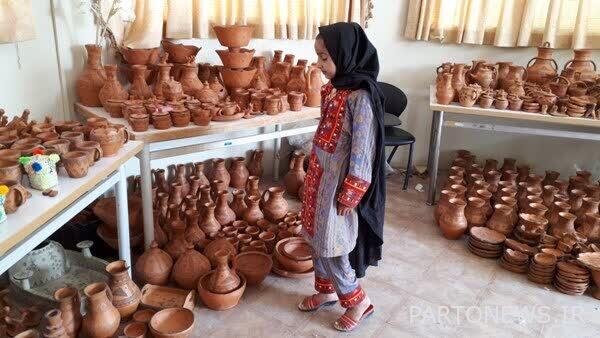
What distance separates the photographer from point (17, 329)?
2.11 metres

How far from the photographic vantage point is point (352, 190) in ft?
6.82

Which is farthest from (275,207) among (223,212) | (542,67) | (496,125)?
(542,67)

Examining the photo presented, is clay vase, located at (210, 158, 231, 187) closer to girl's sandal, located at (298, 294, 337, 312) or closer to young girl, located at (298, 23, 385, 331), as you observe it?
girl's sandal, located at (298, 294, 337, 312)

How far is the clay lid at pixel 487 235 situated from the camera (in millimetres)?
3237

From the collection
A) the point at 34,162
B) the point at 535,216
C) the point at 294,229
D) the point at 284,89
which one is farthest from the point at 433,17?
the point at 34,162

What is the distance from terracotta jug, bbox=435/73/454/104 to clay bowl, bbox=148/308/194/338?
8.18 feet

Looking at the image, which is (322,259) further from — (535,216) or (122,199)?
(535,216)

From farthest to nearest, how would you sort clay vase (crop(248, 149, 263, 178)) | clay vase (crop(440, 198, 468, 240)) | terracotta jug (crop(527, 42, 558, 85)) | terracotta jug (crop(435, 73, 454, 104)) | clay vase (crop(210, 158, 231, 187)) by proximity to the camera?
clay vase (crop(248, 149, 263, 178)), terracotta jug (crop(527, 42, 558, 85)), clay vase (crop(210, 158, 231, 187)), terracotta jug (crop(435, 73, 454, 104)), clay vase (crop(440, 198, 468, 240))

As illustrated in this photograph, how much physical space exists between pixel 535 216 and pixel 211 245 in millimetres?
2307

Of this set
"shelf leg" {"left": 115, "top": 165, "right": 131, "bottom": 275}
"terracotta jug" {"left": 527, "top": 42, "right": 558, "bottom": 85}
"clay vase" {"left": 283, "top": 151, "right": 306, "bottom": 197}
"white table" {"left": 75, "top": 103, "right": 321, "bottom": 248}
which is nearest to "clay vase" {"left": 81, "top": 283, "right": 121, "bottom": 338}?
"shelf leg" {"left": 115, "top": 165, "right": 131, "bottom": 275}

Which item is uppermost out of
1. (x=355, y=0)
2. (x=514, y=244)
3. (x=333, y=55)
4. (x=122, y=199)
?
(x=355, y=0)

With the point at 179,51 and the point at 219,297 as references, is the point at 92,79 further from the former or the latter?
the point at 219,297

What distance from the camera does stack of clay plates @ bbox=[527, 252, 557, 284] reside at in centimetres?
291

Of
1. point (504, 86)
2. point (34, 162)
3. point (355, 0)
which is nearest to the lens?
point (34, 162)
